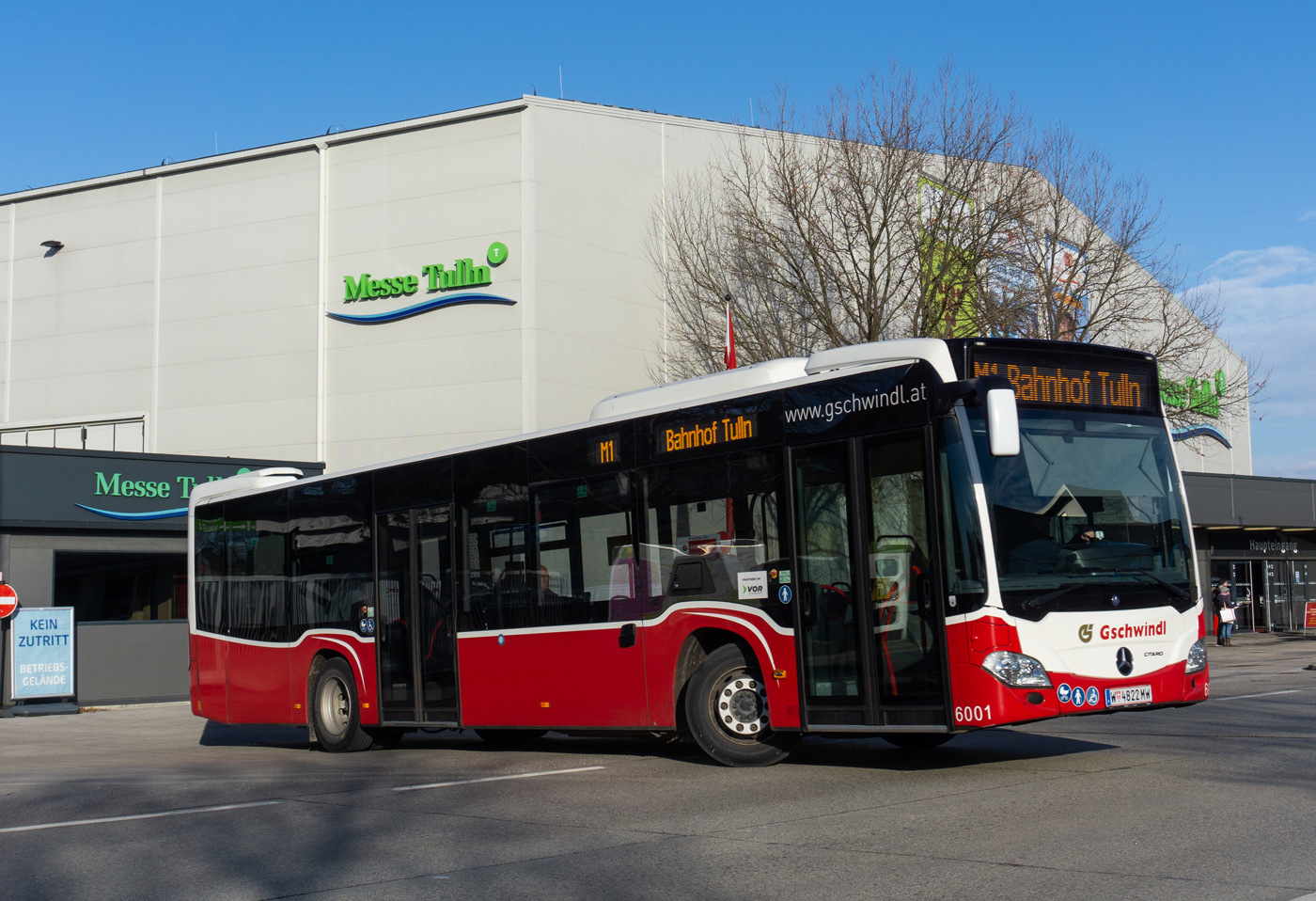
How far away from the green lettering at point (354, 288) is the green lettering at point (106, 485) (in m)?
6.69

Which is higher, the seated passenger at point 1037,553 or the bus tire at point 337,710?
the seated passenger at point 1037,553

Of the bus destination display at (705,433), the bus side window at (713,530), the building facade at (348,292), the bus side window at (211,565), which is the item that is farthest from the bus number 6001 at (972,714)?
the building facade at (348,292)

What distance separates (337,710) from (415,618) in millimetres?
1999

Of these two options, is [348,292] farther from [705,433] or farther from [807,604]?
[807,604]

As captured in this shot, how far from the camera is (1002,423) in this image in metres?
8.10

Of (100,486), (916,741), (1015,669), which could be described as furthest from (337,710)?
(100,486)

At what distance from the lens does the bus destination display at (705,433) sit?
10.3m

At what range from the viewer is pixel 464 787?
10008mm

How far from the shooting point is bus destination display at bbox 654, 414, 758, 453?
→ 10.3 metres

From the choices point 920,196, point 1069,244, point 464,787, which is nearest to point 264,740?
point 464,787

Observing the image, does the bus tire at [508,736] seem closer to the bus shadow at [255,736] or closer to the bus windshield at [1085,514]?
the bus shadow at [255,736]

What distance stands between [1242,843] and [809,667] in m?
3.66

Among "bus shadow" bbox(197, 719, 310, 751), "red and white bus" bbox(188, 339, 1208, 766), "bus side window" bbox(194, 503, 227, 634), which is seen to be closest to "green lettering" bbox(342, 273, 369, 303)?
"bus shadow" bbox(197, 719, 310, 751)

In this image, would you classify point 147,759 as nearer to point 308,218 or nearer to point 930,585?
point 930,585
